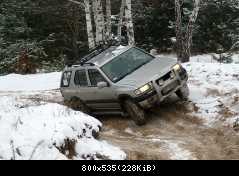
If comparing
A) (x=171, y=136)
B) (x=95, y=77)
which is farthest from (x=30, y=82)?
(x=171, y=136)

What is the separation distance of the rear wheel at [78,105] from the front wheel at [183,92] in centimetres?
262

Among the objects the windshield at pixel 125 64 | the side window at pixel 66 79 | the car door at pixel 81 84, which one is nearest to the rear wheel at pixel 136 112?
the windshield at pixel 125 64

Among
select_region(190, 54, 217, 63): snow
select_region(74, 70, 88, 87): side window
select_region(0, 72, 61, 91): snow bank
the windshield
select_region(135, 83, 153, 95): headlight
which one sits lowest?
select_region(190, 54, 217, 63): snow

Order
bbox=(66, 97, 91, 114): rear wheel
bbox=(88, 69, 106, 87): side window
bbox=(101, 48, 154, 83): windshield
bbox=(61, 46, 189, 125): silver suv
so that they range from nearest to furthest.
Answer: bbox=(61, 46, 189, 125): silver suv → bbox=(101, 48, 154, 83): windshield → bbox=(88, 69, 106, 87): side window → bbox=(66, 97, 91, 114): rear wheel

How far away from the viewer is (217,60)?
72.3ft

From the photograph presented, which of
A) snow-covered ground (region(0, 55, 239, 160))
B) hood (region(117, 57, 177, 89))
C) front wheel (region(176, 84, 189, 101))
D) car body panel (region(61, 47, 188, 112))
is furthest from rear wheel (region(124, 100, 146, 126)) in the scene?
front wheel (region(176, 84, 189, 101))

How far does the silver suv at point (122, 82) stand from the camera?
12.6 metres

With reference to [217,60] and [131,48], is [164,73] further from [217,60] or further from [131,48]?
[217,60]

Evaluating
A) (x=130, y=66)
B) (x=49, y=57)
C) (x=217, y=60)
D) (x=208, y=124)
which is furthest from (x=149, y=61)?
(x=49, y=57)

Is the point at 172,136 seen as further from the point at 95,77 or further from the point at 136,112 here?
the point at 95,77

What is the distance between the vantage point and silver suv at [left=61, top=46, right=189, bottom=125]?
12.6m

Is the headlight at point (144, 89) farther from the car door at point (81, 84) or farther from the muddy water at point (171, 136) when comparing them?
the car door at point (81, 84)

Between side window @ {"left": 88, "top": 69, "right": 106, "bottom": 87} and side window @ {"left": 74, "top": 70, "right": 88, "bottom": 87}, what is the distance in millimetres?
290

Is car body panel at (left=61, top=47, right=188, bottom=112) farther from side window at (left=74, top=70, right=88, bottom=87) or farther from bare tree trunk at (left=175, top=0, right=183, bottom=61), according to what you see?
bare tree trunk at (left=175, top=0, right=183, bottom=61)
